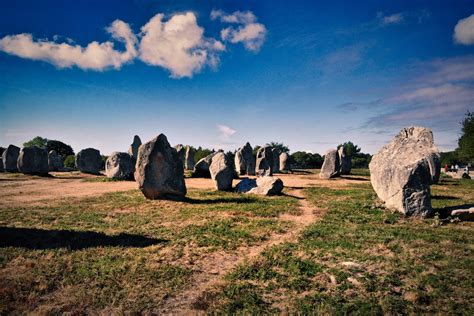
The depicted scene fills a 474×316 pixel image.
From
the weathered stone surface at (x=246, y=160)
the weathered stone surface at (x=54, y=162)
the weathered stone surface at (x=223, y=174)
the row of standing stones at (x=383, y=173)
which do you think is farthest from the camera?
the weathered stone surface at (x=54, y=162)

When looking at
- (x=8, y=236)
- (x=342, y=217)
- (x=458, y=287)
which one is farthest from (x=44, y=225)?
(x=458, y=287)

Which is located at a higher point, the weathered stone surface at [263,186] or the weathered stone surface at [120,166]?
the weathered stone surface at [120,166]

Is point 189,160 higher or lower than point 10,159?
higher

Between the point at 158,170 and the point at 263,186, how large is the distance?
22.6ft

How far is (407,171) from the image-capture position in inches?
441

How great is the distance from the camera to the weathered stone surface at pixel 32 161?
32125 millimetres

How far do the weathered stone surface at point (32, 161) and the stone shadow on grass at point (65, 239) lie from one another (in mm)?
28098

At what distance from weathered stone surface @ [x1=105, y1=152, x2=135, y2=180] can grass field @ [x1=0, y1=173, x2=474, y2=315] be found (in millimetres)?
17180

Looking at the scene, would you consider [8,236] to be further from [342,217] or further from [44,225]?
[342,217]

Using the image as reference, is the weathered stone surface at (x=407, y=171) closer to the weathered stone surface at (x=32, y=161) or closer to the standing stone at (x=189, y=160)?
the standing stone at (x=189, y=160)

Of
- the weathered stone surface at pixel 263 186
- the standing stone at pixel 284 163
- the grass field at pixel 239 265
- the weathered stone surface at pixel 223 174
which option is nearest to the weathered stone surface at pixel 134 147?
the standing stone at pixel 284 163

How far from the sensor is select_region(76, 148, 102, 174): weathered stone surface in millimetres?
38219

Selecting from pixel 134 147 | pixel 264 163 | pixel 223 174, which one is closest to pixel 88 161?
pixel 134 147

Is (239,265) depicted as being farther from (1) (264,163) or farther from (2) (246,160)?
(2) (246,160)
